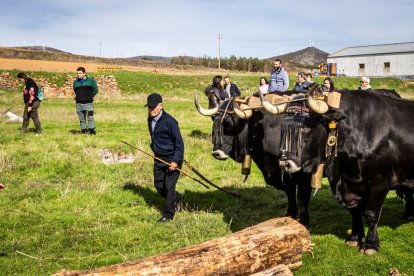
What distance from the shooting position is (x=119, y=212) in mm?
8555

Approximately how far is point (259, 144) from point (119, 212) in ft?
10.5

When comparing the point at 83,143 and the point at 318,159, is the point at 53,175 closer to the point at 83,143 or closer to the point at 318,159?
the point at 83,143

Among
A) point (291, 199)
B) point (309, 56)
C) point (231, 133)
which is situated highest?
point (309, 56)

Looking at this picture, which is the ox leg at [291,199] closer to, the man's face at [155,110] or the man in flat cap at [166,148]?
the man in flat cap at [166,148]

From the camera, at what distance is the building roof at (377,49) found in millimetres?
66875

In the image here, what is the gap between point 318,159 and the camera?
6055 mm

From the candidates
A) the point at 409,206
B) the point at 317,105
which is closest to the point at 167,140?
the point at 317,105

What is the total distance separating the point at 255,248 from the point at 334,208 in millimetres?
3881

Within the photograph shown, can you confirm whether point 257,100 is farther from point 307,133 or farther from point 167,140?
point 167,140

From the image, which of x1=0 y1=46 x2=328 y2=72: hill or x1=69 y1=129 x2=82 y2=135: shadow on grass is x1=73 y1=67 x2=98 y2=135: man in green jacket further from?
x1=0 y1=46 x2=328 y2=72: hill

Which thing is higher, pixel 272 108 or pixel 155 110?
pixel 272 108

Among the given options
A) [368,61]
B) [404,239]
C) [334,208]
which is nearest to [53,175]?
[334,208]

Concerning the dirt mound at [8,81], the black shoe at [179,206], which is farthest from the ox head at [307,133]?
the dirt mound at [8,81]

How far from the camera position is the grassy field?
621 centimetres
